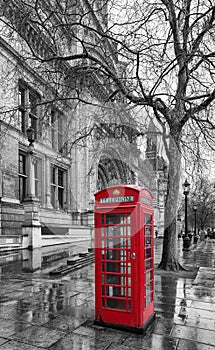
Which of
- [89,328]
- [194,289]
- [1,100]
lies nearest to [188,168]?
[194,289]

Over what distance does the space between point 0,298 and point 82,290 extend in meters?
1.72

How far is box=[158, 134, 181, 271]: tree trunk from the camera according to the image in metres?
10.3

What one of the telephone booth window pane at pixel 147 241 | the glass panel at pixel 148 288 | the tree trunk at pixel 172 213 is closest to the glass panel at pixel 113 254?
the telephone booth window pane at pixel 147 241

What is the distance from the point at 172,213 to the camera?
10312mm

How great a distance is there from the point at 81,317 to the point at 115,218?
1800 millimetres

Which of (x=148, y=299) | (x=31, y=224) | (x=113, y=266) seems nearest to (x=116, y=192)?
(x=113, y=266)

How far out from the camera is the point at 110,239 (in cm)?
454

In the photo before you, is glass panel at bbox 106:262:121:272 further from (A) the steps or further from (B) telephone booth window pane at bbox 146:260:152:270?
(A) the steps

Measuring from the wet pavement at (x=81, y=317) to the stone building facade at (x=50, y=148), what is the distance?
17.3 feet

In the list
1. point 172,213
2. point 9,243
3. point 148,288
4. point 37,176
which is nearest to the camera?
point 148,288

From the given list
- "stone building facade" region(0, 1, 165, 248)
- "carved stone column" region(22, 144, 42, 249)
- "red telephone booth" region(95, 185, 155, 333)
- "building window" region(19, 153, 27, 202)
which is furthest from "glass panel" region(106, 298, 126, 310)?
"building window" region(19, 153, 27, 202)

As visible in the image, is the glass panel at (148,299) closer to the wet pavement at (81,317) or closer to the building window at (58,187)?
the wet pavement at (81,317)

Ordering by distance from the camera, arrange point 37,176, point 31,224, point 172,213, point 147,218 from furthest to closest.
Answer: point 37,176
point 31,224
point 172,213
point 147,218

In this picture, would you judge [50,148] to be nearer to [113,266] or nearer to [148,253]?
[148,253]
